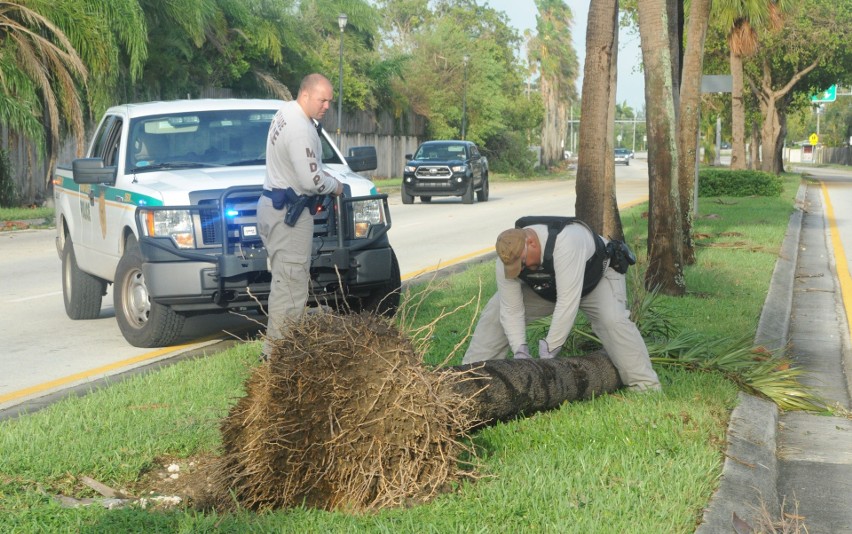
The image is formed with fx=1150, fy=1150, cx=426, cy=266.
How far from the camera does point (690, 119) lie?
14.9 meters

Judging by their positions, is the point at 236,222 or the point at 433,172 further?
the point at 433,172

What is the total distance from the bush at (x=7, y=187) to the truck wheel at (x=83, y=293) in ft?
51.2

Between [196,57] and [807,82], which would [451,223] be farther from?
[807,82]

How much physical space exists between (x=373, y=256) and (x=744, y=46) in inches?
1162

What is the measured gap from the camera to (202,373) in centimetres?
757

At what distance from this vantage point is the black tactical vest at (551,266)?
6527 mm

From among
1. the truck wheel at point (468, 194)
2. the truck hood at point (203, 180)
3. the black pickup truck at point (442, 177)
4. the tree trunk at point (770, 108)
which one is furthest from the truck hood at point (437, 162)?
the truck hood at point (203, 180)

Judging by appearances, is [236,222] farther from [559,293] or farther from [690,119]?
[690,119]

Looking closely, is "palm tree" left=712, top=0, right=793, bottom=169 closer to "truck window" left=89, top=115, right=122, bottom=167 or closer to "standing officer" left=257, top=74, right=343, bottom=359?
"truck window" left=89, top=115, right=122, bottom=167

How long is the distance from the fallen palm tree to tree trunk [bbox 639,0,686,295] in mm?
6747

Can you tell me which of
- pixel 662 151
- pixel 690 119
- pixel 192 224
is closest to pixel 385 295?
pixel 192 224

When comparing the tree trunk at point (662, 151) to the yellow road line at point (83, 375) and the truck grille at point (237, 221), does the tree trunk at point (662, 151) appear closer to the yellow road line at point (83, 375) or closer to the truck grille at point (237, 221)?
the yellow road line at point (83, 375)

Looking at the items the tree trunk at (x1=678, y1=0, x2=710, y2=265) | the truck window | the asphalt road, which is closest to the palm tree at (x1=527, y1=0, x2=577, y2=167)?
the asphalt road

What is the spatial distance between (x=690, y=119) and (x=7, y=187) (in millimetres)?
16659
